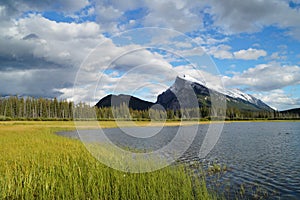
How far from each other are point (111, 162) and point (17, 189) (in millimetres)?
5430

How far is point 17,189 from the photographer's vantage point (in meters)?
9.02

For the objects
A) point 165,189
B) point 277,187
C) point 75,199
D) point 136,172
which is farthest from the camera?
point 277,187

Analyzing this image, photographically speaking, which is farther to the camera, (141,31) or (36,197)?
(141,31)

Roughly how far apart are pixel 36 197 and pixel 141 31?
7.50 m

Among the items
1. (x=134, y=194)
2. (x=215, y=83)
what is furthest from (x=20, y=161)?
(x=215, y=83)

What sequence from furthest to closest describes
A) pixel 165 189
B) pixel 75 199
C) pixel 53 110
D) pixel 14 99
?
1. pixel 53 110
2. pixel 14 99
3. pixel 165 189
4. pixel 75 199

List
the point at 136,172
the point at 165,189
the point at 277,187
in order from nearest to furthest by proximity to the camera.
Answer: the point at 165,189 < the point at 136,172 < the point at 277,187

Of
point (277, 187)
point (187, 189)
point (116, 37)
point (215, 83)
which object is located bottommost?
point (277, 187)

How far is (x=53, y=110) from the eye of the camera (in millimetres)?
130750

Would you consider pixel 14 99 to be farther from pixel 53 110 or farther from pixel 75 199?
pixel 75 199

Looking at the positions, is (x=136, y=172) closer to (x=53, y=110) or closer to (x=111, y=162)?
(x=111, y=162)

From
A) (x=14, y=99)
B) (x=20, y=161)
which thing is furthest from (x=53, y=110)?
(x=20, y=161)

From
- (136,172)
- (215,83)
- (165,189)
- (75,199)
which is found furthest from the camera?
(136,172)

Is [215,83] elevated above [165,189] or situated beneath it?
elevated above
